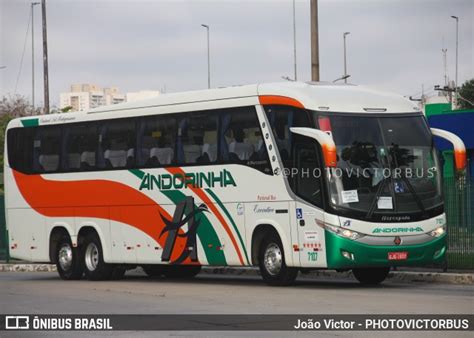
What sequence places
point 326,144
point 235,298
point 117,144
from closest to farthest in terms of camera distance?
point 235,298 → point 326,144 → point 117,144

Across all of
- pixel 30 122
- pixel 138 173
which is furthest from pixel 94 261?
pixel 30 122

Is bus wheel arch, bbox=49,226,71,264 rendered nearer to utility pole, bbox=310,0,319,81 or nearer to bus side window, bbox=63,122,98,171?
bus side window, bbox=63,122,98,171

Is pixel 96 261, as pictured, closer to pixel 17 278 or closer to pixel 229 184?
pixel 17 278

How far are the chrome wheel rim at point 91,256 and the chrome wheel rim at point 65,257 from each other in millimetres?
542

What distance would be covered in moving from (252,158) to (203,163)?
1.56 metres

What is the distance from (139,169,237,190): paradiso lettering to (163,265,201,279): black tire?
2.79 m

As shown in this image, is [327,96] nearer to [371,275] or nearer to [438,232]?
[438,232]

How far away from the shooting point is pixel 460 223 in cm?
2333

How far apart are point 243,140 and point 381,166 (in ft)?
9.45

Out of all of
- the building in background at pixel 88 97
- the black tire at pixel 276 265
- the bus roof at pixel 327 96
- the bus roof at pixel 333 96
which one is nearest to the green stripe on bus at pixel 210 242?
the black tire at pixel 276 265

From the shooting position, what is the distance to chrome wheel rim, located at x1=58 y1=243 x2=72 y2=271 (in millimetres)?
26875

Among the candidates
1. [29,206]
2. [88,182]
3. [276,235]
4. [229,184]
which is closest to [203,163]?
[229,184]

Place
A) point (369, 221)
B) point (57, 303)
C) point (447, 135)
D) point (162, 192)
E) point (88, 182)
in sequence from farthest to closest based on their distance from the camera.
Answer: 1. point (88, 182)
2. point (162, 192)
3. point (447, 135)
4. point (369, 221)
5. point (57, 303)

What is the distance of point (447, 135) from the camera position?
71.4ft
